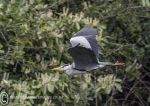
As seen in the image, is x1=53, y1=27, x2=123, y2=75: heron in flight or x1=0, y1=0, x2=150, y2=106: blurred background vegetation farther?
x1=0, y1=0, x2=150, y2=106: blurred background vegetation

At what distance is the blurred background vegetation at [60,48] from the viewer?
253cm

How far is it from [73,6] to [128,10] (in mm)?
412

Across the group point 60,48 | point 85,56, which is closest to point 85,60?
point 85,56

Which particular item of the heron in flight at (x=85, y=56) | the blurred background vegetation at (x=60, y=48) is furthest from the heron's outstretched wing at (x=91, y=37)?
the blurred background vegetation at (x=60, y=48)

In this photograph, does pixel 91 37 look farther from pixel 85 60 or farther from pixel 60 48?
pixel 60 48

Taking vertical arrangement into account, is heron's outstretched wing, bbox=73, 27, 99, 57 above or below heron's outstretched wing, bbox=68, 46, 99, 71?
above

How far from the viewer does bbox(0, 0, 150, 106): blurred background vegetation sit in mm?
2525

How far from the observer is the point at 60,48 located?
266 centimetres

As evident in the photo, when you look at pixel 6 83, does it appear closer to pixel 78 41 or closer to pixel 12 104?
pixel 12 104

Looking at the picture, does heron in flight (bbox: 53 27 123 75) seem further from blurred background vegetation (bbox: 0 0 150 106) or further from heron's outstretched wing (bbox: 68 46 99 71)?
blurred background vegetation (bbox: 0 0 150 106)

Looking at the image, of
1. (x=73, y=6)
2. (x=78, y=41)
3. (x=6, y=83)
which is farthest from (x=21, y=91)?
(x=73, y=6)

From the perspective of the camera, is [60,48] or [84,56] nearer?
[84,56]

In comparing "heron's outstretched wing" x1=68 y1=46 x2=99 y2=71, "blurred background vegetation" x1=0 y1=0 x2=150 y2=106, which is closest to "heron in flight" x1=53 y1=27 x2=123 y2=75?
"heron's outstretched wing" x1=68 y1=46 x2=99 y2=71

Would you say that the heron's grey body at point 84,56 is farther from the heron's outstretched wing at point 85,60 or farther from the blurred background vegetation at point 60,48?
the blurred background vegetation at point 60,48
